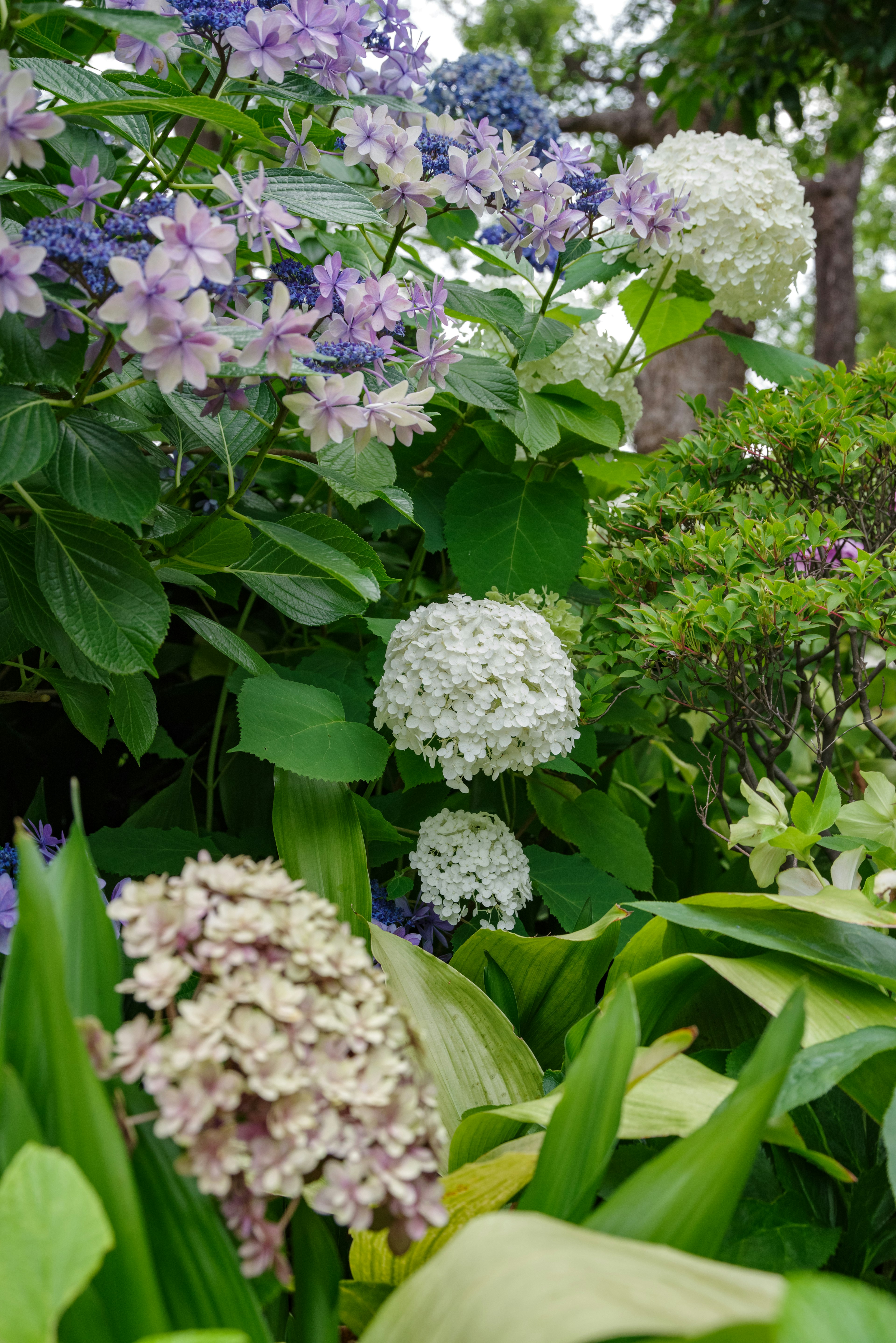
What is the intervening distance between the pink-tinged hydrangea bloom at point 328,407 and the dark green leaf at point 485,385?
0.36 m

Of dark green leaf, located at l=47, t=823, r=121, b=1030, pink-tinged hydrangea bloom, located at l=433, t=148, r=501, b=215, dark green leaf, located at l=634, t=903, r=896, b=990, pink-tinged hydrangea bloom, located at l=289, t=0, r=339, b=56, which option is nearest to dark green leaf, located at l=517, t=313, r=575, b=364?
pink-tinged hydrangea bloom, located at l=433, t=148, r=501, b=215

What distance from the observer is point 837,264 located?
25.0 feet

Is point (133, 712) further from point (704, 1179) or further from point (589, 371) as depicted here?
point (589, 371)

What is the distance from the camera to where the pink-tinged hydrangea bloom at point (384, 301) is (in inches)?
35.5

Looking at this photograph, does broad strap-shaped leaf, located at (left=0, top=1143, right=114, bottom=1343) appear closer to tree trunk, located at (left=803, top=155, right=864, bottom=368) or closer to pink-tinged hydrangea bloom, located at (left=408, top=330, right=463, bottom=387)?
pink-tinged hydrangea bloom, located at (left=408, top=330, right=463, bottom=387)

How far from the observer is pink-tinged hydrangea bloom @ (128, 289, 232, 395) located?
0.64m

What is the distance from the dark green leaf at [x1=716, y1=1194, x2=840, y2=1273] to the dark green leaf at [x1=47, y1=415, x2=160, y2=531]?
739 mm

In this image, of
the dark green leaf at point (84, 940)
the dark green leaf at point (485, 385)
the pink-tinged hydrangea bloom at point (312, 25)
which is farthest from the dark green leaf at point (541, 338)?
the dark green leaf at point (84, 940)

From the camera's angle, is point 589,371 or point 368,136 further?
point 589,371

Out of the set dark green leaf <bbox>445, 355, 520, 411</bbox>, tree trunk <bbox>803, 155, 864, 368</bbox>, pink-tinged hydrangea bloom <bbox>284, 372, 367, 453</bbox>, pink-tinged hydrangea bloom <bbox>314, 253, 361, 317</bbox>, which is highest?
tree trunk <bbox>803, 155, 864, 368</bbox>

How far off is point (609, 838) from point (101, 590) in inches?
29.1

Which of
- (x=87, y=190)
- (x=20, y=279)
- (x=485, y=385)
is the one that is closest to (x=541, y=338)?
(x=485, y=385)

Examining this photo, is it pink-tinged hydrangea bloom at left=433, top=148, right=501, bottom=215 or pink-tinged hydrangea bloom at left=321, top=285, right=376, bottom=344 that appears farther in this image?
pink-tinged hydrangea bloom at left=433, top=148, right=501, bottom=215

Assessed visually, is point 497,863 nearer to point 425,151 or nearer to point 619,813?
point 619,813
